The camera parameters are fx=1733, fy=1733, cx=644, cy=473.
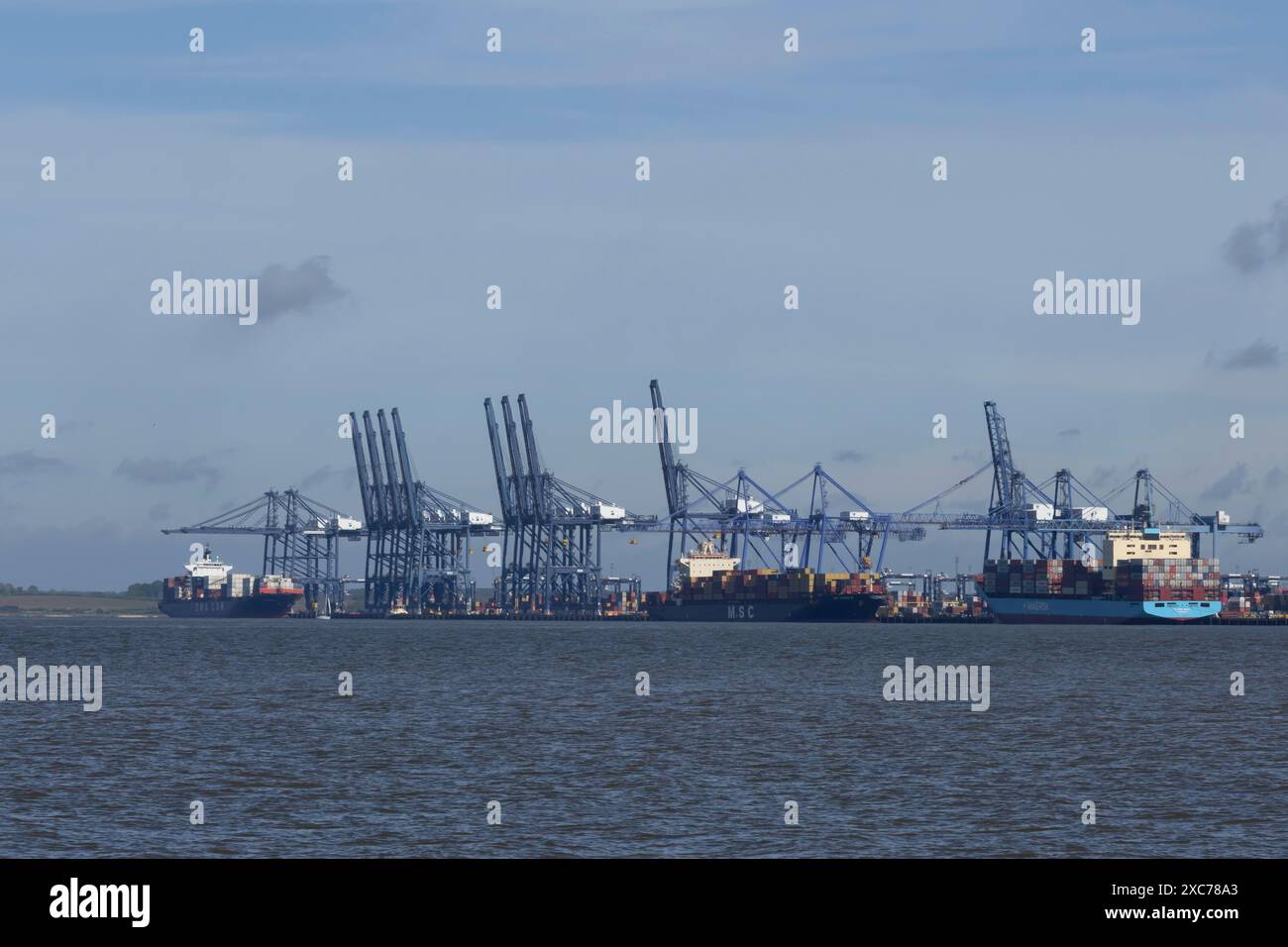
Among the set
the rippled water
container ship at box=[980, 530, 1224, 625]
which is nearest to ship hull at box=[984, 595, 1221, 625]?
container ship at box=[980, 530, 1224, 625]

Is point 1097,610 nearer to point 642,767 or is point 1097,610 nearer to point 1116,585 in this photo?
point 1116,585

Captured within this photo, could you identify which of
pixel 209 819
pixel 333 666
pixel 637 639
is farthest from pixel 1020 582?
pixel 209 819

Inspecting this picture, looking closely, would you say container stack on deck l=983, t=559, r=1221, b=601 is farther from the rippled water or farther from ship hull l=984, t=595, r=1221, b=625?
the rippled water

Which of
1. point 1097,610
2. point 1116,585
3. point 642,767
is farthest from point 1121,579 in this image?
point 642,767

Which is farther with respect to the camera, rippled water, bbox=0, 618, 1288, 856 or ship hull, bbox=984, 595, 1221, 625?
ship hull, bbox=984, 595, 1221, 625

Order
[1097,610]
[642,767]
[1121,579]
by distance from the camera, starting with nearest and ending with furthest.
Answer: [642,767], [1121,579], [1097,610]
